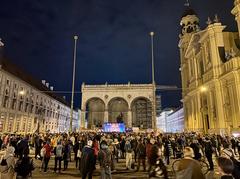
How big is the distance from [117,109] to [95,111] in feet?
22.7

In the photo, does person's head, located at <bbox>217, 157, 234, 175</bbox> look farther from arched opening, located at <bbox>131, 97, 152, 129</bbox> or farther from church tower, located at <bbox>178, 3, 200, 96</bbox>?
arched opening, located at <bbox>131, 97, 152, 129</bbox>

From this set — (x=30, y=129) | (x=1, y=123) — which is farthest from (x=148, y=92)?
(x=1, y=123)

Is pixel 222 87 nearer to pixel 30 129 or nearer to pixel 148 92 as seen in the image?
pixel 148 92

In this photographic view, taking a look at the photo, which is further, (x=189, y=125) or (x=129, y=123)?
(x=129, y=123)

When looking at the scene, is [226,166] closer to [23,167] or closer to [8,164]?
[23,167]

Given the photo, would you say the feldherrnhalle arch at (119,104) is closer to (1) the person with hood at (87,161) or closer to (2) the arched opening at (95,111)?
(2) the arched opening at (95,111)

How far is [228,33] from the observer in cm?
3450

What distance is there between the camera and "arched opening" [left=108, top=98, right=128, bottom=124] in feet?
204

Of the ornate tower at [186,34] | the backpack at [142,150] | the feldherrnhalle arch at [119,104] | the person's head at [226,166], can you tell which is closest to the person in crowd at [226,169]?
the person's head at [226,166]

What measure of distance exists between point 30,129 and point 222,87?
41796 millimetres

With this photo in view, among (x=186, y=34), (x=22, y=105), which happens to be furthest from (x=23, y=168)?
(x=186, y=34)

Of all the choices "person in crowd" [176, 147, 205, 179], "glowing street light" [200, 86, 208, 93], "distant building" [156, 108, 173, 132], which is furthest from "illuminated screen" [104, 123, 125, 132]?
"distant building" [156, 108, 173, 132]

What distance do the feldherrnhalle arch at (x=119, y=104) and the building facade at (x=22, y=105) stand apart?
10.9 m

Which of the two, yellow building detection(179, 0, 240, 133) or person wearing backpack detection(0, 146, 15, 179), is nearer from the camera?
person wearing backpack detection(0, 146, 15, 179)
